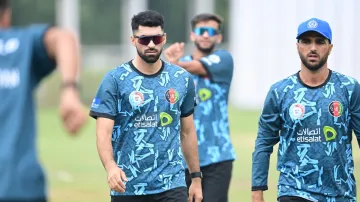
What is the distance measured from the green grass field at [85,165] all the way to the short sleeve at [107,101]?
6.37 meters

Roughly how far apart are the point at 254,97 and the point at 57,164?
18723 mm

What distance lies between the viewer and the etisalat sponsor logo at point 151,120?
8031 millimetres

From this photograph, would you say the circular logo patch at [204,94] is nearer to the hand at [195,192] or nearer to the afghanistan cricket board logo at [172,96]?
the hand at [195,192]

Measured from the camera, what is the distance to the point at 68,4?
40562 mm

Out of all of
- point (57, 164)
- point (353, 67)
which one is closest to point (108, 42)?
point (353, 67)

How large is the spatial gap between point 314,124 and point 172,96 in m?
1.22

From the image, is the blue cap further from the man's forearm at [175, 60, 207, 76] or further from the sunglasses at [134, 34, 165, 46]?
the man's forearm at [175, 60, 207, 76]

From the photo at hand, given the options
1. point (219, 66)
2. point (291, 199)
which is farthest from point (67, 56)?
point (219, 66)

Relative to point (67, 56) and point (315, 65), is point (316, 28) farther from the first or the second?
point (67, 56)

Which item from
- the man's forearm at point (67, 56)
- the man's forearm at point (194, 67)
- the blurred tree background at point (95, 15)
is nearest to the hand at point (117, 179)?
the man's forearm at point (67, 56)

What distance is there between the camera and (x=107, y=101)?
313 inches

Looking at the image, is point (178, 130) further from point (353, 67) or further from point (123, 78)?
point (353, 67)

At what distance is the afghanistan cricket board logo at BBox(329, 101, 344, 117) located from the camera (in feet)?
24.9

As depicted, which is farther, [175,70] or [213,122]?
[213,122]
